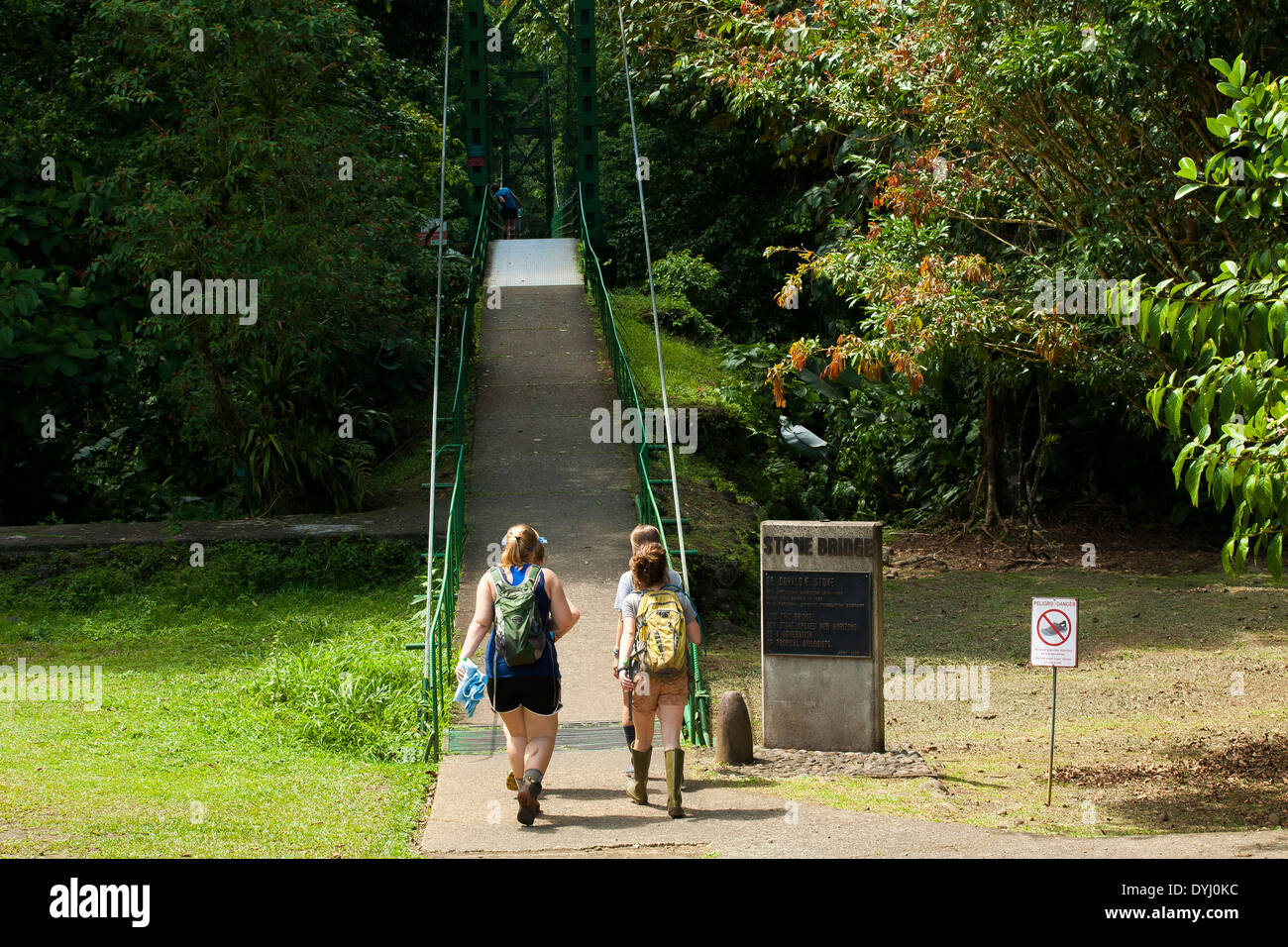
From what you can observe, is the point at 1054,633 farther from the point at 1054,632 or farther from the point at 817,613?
the point at 817,613

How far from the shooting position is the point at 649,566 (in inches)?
280

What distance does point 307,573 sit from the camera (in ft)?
43.9

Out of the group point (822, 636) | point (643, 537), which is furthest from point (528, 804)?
point (822, 636)

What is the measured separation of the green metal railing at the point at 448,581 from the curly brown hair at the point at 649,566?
6.34ft

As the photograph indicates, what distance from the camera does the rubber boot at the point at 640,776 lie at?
7.16 meters

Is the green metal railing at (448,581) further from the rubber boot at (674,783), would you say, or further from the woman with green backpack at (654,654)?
the rubber boot at (674,783)

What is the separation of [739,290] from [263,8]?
12556 millimetres

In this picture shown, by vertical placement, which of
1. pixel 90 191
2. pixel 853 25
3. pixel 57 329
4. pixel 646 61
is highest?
pixel 646 61

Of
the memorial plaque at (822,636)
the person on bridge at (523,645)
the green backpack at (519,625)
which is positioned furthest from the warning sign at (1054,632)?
the green backpack at (519,625)

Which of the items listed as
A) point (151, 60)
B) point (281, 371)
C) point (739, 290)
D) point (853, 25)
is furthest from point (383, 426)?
point (739, 290)

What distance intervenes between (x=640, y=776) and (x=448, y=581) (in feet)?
12.3

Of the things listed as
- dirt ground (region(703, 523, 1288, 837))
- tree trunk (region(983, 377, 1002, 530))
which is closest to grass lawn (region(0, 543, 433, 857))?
dirt ground (region(703, 523, 1288, 837))

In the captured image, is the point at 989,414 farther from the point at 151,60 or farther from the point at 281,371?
the point at 151,60

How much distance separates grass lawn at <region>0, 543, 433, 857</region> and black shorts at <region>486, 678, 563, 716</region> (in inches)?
29.5
